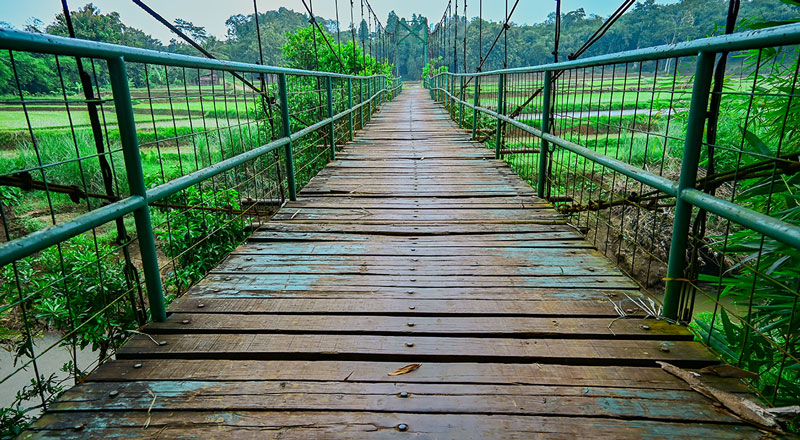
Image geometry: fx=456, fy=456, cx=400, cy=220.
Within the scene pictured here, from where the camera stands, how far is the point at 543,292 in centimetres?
193

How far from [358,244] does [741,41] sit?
1.86 metres

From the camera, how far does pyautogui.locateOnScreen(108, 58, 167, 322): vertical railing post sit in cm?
145

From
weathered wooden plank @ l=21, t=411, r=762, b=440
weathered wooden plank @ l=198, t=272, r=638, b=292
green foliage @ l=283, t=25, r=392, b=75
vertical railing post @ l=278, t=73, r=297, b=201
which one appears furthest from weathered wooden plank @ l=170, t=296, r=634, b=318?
green foliage @ l=283, t=25, r=392, b=75

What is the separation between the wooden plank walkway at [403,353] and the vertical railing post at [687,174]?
0.13m

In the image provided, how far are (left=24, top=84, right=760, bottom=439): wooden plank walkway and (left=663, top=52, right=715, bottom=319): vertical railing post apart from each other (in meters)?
0.13

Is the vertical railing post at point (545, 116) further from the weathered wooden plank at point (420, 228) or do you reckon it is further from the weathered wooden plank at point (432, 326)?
the weathered wooden plank at point (432, 326)

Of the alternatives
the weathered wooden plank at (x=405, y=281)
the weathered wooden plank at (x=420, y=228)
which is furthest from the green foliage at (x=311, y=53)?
the weathered wooden plank at (x=405, y=281)

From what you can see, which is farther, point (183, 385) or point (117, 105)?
point (117, 105)

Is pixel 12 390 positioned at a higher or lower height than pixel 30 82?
lower

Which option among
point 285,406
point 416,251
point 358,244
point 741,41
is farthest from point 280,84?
point 741,41

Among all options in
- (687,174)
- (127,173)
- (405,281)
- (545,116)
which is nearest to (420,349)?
(405,281)

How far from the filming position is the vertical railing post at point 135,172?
1451 millimetres

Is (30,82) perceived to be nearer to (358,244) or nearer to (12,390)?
(358,244)

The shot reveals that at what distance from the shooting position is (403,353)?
1.49 m
